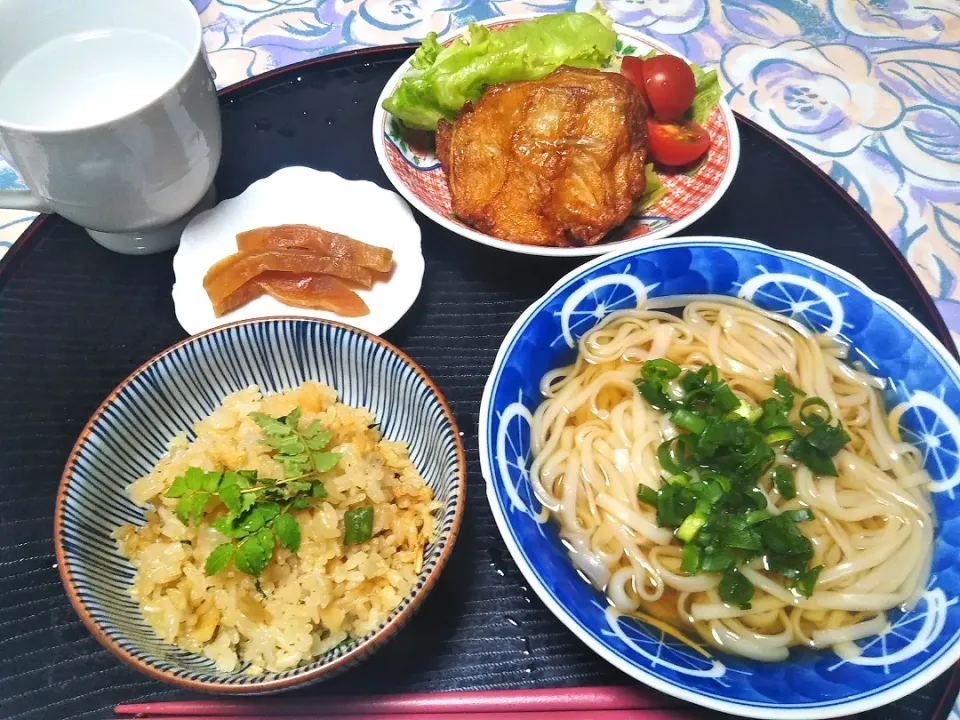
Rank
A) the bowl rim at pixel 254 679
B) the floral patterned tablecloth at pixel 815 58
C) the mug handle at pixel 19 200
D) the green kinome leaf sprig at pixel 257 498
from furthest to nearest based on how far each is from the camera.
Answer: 1. the floral patterned tablecloth at pixel 815 58
2. the mug handle at pixel 19 200
3. the green kinome leaf sprig at pixel 257 498
4. the bowl rim at pixel 254 679

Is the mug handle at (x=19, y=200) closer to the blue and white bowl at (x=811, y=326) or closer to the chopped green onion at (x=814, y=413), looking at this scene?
the blue and white bowl at (x=811, y=326)

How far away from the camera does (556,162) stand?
204 cm

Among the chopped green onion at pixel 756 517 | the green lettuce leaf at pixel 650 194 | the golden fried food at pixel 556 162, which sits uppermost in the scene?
the golden fried food at pixel 556 162

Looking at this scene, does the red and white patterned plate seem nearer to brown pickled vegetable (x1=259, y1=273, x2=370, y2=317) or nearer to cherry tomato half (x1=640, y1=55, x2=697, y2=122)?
cherry tomato half (x1=640, y1=55, x2=697, y2=122)

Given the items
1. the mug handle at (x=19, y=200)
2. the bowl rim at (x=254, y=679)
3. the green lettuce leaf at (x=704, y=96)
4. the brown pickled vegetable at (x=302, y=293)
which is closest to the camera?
the bowl rim at (x=254, y=679)

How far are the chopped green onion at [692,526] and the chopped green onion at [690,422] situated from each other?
0.65 feet

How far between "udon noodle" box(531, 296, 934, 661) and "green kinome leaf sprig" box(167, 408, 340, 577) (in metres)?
0.51

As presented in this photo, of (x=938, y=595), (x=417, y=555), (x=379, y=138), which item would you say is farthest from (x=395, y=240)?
(x=938, y=595)

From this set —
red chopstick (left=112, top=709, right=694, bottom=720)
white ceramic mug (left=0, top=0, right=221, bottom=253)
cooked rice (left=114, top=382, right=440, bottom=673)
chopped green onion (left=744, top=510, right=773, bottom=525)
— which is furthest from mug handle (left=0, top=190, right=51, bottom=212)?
chopped green onion (left=744, top=510, right=773, bottom=525)

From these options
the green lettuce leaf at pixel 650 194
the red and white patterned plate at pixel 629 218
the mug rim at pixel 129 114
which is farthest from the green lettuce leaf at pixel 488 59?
the mug rim at pixel 129 114

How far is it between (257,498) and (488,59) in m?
1.70

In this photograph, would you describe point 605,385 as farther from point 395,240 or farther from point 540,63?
point 540,63

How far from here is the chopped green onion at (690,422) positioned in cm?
154

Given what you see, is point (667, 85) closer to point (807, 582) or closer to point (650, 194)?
point (650, 194)
